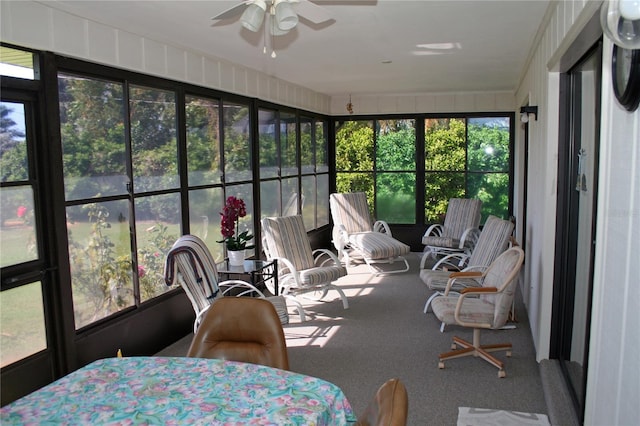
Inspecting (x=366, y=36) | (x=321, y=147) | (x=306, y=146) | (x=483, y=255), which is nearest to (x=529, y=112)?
(x=483, y=255)

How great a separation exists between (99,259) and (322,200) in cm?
568

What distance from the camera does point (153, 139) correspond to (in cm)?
477

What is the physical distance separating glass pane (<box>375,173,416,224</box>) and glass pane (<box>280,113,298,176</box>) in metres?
2.10

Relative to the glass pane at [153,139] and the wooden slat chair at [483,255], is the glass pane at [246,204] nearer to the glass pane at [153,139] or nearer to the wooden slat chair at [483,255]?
the glass pane at [153,139]

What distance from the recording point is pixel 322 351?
4684mm

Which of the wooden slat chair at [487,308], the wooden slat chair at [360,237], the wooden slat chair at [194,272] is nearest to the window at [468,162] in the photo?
the wooden slat chair at [360,237]

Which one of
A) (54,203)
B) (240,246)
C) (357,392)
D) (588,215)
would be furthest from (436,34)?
(54,203)

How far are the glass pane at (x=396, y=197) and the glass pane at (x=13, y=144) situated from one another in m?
6.89

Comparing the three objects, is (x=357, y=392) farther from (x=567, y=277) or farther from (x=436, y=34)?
(x=436, y=34)

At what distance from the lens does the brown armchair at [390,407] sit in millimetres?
1623

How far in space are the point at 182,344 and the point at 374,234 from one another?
379cm

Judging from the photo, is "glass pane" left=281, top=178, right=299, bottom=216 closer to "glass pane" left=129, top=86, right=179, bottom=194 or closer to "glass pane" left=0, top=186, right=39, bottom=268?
"glass pane" left=129, top=86, right=179, bottom=194

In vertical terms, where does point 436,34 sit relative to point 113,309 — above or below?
above

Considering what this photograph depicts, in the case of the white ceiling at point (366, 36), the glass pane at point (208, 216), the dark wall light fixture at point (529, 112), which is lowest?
the glass pane at point (208, 216)
